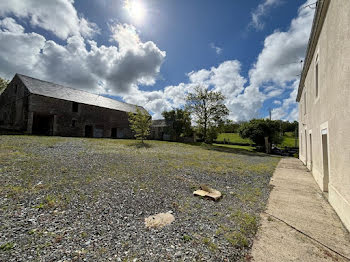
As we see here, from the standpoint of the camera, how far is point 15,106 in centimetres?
1942

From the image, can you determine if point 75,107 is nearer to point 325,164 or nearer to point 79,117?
point 79,117

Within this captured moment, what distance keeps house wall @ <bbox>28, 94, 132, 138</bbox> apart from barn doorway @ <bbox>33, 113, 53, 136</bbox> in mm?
900

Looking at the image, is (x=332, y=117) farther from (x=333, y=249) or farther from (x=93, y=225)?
(x=93, y=225)

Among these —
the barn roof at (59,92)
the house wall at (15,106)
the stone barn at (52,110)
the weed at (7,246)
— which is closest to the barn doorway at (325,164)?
the weed at (7,246)

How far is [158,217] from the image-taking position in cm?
339

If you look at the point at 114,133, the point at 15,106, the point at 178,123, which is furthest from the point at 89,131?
Result: the point at 178,123

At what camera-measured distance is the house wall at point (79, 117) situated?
18.3 metres

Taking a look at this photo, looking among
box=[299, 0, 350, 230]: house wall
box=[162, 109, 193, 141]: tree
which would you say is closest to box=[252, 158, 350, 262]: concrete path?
box=[299, 0, 350, 230]: house wall

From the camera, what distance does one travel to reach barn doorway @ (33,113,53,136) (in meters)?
19.6

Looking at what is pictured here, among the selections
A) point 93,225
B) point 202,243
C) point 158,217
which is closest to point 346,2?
point 202,243

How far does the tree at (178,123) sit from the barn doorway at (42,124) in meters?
17.4

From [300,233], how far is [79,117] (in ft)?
81.8

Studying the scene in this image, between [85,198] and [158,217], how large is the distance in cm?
203

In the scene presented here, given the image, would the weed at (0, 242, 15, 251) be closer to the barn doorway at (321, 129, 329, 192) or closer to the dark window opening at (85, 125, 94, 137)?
the barn doorway at (321, 129, 329, 192)
